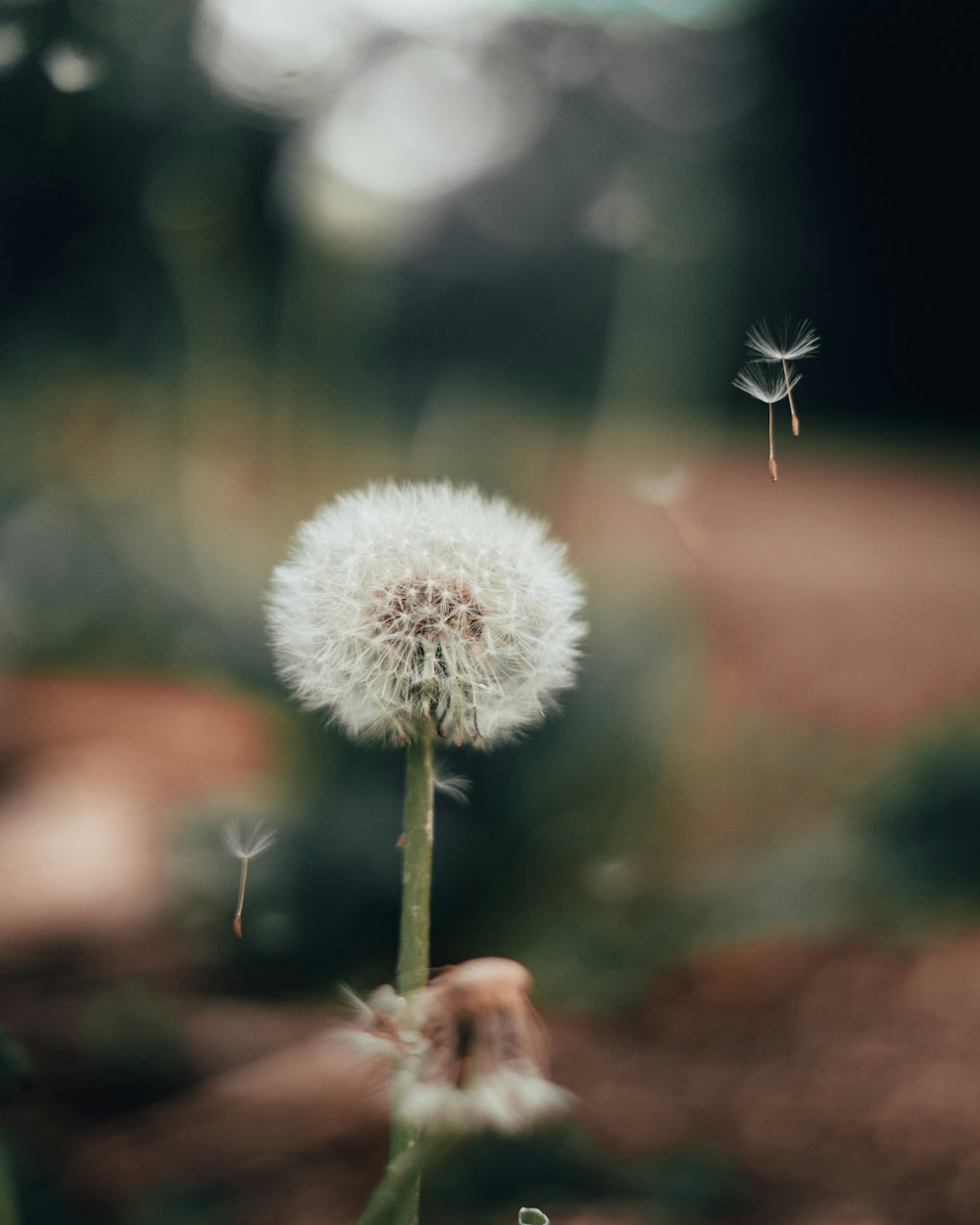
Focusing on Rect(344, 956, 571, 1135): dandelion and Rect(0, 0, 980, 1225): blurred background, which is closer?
Rect(344, 956, 571, 1135): dandelion

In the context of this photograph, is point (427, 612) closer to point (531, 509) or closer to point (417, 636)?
point (417, 636)

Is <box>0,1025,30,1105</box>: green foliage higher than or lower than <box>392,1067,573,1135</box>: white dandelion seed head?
higher

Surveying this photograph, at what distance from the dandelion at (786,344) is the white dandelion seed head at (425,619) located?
0.22 m

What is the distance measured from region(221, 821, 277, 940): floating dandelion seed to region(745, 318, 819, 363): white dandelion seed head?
47 centimetres

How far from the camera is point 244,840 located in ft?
1.83

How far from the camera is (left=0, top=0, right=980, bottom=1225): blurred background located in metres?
0.53

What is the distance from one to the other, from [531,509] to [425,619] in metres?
0.21

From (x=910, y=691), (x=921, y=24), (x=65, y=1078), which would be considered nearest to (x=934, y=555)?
(x=910, y=691)

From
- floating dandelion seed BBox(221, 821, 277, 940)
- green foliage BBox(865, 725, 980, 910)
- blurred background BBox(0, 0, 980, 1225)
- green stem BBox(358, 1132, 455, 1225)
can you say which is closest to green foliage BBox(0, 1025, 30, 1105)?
blurred background BBox(0, 0, 980, 1225)

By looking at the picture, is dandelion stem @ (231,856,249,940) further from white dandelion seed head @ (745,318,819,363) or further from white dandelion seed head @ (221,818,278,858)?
white dandelion seed head @ (745,318,819,363)

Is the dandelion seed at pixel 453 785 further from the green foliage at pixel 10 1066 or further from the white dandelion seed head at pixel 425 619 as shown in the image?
the green foliage at pixel 10 1066

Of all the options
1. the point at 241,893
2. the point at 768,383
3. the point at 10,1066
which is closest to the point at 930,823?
the point at 768,383

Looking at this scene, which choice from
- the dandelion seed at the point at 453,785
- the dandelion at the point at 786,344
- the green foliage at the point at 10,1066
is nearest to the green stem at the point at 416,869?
the dandelion seed at the point at 453,785

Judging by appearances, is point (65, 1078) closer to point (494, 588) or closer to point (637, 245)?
point (494, 588)
